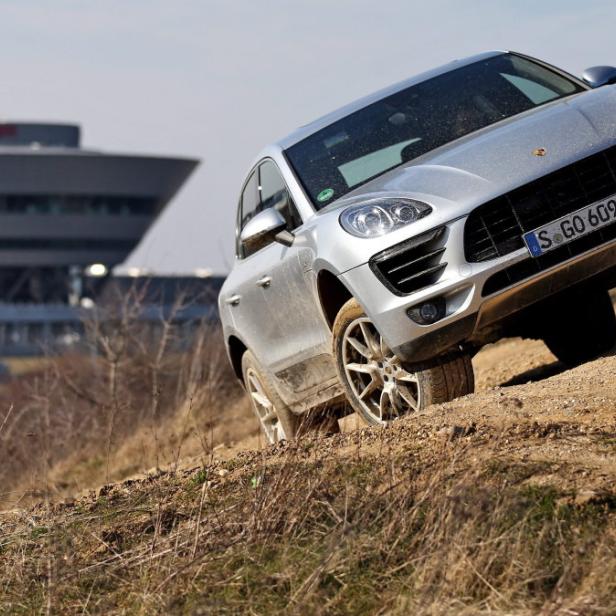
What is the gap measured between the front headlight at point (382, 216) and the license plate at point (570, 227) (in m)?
0.53

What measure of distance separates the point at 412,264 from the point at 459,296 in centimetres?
27

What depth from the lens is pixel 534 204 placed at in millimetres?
7105

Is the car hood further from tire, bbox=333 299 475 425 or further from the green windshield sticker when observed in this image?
tire, bbox=333 299 475 425

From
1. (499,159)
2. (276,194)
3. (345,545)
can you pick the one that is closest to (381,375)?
(499,159)

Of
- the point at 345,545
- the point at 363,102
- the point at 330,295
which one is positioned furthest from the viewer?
the point at 363,102

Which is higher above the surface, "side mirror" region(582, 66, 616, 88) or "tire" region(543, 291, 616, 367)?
"side mirror" region(582, 66, 616, 88)

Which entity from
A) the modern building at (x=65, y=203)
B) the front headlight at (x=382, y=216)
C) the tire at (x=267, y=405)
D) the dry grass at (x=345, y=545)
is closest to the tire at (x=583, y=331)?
the front headlight at (x=382, y=216)

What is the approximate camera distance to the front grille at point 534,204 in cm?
702

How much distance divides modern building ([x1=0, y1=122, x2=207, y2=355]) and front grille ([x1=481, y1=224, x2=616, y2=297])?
10221cm

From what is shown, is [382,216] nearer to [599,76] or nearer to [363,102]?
[363,102]

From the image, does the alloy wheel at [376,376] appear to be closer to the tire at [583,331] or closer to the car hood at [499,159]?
the car hood at [499,159]

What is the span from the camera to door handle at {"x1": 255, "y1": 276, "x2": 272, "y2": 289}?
856 centimetres

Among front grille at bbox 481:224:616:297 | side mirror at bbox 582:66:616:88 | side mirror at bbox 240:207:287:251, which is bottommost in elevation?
front grille at bbox 481:224:616:297

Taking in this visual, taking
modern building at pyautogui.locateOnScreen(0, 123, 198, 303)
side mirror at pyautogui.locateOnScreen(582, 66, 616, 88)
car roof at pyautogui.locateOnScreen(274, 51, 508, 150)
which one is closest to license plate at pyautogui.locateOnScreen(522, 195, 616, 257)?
side mirror at pyautogui.locateOnScreen(582, 66, 616, 88)
